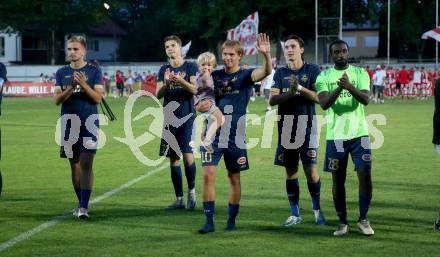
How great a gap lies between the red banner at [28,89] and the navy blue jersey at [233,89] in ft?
159

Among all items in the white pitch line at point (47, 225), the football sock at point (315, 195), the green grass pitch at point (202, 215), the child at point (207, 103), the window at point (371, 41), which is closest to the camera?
the green grass pitch at point (202, 215)

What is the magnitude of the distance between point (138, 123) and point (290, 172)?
18.5m

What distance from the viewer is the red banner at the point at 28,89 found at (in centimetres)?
5650

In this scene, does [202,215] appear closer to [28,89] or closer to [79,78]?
[79,78]

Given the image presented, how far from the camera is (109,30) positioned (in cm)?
10388

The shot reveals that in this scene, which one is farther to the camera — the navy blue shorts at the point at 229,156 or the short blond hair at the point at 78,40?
the short blond hair at the point at 78,40

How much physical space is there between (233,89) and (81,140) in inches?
84.3

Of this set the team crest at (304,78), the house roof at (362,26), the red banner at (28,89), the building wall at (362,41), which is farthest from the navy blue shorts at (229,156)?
the building wall at (362,41)

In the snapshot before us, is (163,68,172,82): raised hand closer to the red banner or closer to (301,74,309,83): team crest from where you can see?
(301,74,309,83): team crest

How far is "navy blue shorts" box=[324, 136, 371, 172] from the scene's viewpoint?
9.05 metres

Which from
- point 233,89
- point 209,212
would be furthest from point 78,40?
point 209,212

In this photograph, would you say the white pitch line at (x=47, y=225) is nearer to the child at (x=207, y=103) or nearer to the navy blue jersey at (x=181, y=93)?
the navy blue jersey at (x=181, y=93)

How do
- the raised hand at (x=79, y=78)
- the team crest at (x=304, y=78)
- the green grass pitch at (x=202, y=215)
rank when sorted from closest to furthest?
the green grass pitch at (x=202, y=215), the team crest at (x=304, y=78), the raised hand at (x=79, y=78)

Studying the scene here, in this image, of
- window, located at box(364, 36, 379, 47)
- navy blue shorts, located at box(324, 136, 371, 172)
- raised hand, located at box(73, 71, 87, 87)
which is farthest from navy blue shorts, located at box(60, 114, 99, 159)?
window, located at box(364, 36, 379, 47)
